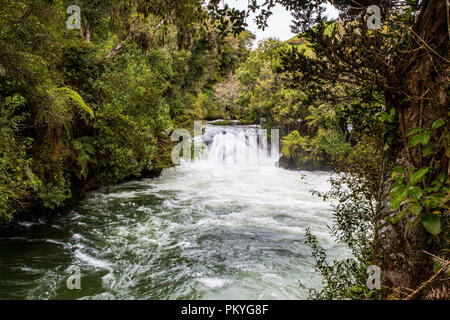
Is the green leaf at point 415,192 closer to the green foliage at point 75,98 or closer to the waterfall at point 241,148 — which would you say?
the green foliage at point 75,98

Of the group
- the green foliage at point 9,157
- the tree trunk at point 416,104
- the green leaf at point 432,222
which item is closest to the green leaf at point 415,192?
the green leaf at point 432,222

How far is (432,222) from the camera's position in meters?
1.78

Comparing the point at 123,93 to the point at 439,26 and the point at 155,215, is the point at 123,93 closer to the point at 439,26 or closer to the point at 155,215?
the point at 155,215

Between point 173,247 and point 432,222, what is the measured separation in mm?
5465

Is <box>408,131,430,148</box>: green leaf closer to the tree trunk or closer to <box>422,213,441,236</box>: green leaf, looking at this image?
the tree trunk

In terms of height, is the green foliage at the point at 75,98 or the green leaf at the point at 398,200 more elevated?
the green foliage at the point at 75,98

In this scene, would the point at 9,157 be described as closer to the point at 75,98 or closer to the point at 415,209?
the point at 75,98

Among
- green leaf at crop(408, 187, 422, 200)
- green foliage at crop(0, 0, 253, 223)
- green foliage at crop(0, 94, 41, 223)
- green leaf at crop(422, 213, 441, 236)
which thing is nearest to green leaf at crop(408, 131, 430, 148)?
green leaf at crop(408, 187, 422, 200)

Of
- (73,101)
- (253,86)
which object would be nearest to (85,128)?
(73,101)

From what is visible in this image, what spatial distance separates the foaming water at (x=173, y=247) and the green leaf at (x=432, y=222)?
9.35 feet

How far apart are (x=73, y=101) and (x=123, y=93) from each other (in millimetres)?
1701

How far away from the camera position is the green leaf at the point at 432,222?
1748 mm

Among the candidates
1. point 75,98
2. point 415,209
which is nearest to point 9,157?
point 75,98

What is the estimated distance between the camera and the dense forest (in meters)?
2.13
